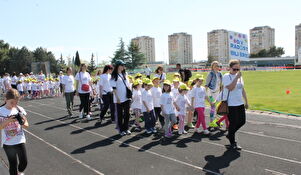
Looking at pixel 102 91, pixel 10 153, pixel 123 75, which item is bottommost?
pixel 10 153

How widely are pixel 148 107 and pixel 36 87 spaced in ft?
53.9

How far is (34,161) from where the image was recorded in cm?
544

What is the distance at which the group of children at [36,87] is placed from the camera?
20.8 metres

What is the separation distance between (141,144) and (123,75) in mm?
2064

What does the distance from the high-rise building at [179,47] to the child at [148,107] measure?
446 ft

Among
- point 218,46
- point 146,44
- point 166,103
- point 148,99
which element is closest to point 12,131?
point 166,103

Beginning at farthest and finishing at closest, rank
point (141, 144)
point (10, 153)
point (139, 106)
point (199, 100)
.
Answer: point (139, 106) → point (199, 100) → point (141, 144) → point (10, 153)

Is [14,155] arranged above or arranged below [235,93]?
below

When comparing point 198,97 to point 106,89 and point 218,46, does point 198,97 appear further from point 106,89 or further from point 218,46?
point 218,46

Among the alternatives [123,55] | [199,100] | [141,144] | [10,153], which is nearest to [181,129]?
[199,100]

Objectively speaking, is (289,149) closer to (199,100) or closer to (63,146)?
(199,100)

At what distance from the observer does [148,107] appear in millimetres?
7281

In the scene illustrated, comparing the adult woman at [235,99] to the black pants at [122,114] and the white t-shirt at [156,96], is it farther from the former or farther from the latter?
the black pants at [122,114]

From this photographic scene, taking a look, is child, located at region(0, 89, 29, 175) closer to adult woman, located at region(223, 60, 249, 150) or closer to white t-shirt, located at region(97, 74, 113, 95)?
adult woman, located at region(223, 60, 249, 150)
